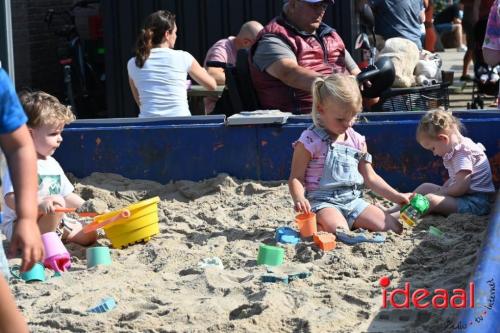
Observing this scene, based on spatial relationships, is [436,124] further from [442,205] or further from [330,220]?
[330,220]

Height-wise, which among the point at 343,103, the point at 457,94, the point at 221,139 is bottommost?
the point at 457,94

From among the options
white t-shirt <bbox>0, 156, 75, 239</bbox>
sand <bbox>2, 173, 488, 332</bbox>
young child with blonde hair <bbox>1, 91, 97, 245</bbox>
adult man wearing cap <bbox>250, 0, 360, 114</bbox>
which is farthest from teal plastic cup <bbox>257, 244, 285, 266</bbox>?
adult man wearing cap <bbox>250, 0, 360, 114</bbox>

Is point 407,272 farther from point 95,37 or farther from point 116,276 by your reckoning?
point 95,37

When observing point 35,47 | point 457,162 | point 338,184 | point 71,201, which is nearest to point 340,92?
point 338,184

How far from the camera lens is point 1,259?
12.9ft

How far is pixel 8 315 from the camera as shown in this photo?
3.38 meters

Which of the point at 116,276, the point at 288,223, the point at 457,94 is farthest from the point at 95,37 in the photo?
the point at 116,276

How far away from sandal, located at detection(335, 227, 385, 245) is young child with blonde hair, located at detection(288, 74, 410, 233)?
0.07 metres

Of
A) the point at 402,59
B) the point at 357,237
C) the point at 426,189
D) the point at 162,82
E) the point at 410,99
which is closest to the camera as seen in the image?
the point at 357,237

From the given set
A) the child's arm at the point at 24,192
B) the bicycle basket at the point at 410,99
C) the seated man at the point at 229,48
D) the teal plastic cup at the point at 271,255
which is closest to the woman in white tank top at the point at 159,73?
the seated man at the point at 229,48

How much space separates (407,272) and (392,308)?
593 mm

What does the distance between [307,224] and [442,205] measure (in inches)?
34.1

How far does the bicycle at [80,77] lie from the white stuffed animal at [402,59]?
14.6ft

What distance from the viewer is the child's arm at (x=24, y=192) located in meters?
3.25
